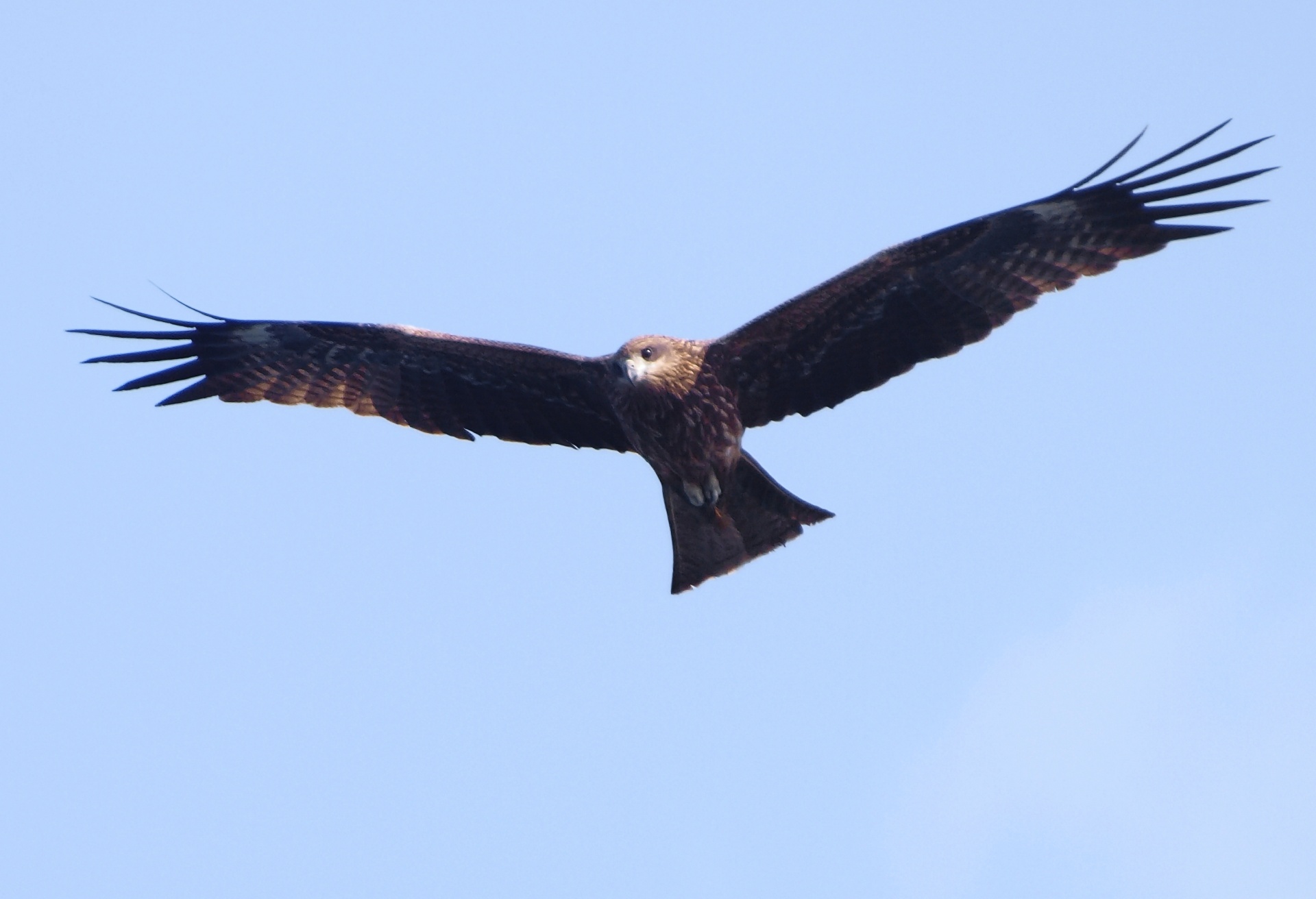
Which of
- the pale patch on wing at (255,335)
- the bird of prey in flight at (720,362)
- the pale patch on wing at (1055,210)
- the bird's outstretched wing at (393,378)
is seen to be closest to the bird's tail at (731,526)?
the bird of prey in flight at (720,362)

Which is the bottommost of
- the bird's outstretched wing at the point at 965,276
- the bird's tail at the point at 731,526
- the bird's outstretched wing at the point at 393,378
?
the bird's tail at the point at 731,526

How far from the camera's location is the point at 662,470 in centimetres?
A: 1066

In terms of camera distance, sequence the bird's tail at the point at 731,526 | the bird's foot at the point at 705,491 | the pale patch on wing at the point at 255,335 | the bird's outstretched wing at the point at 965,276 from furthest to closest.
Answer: the pale patch on wing at the point at 255,335, the bird's tail at the point at 731,526, the bird's foot at the point at 705,491, the bird's outstretched wing at the point at 965,276

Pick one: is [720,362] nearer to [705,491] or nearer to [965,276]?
[705,491]

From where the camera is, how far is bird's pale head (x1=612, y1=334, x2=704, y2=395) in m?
10.3

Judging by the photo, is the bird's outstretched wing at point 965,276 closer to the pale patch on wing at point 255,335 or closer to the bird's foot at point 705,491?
the bird's foot at point 705,491

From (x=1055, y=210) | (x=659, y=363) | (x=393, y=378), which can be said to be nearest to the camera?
(x=1055, y=210)

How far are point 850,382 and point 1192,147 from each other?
2252 mm

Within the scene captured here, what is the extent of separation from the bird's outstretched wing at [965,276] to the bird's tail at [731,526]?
819mm

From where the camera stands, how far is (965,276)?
10.2 m

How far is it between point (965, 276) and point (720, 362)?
1.45 meters

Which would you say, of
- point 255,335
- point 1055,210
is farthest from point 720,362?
point 255,335

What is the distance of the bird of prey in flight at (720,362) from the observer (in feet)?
33.2

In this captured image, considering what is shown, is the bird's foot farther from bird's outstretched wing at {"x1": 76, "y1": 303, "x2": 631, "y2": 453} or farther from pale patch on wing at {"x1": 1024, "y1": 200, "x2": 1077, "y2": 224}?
pale patch on wing at {"x1": 1024, "y1": 200, "x2": 1077, "y2": 224}
